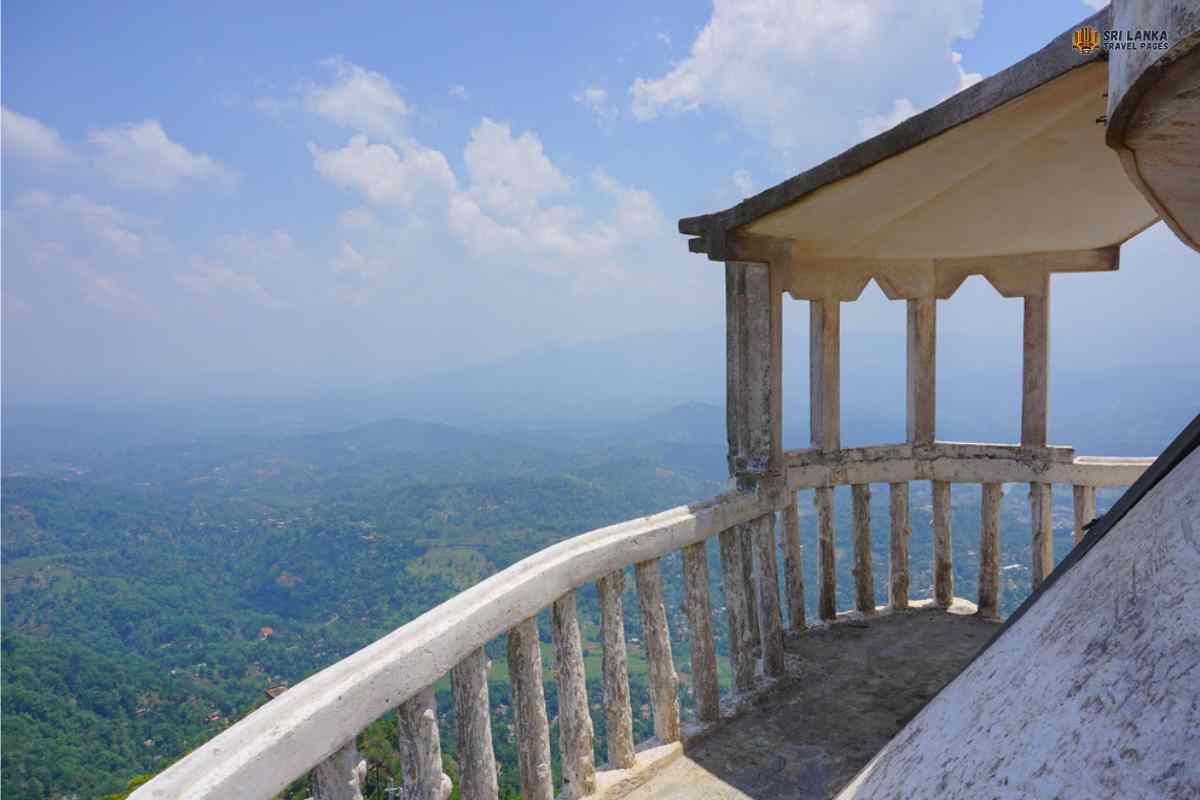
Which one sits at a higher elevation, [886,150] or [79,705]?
[886,150]

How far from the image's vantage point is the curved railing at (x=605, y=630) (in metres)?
2.22

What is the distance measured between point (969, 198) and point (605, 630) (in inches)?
→ 160

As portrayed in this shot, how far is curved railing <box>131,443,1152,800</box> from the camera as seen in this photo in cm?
222

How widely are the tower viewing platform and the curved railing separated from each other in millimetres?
13

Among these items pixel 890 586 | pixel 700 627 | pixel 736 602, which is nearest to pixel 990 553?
pixel 890 586

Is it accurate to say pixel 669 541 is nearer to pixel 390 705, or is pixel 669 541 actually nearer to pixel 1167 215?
pixel 390 705

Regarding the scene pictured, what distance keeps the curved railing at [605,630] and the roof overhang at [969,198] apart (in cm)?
157

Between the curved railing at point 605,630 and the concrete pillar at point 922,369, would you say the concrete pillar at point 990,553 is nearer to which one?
the curved railing at point 605,630

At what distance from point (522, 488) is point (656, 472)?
41.3m

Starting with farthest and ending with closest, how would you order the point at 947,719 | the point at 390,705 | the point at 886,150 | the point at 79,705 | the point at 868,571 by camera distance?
the point at 79,705 → the point at 868,571 → the point at 886,150 → the point at 390,705 → the point at 947,719

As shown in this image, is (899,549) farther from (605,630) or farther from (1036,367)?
(605,630)

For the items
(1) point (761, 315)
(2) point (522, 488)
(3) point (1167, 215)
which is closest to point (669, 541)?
(1) point (761, 315)

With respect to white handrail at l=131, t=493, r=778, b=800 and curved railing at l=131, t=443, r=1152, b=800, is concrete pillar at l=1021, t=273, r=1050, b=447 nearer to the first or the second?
curved railing at l=131, t=443, r=1152, b=800

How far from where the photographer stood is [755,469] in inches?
203
